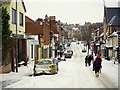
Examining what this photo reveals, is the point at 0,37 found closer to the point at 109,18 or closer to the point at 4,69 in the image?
the point at 4,69

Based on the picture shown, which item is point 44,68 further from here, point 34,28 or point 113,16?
point 113,16

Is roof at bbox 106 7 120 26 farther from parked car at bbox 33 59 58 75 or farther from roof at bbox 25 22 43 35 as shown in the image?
parked car at bbox 33 59 58 75

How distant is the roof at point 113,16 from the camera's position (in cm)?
7175

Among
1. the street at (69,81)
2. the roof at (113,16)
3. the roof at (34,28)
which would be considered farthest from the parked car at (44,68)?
the roof at (113,16)

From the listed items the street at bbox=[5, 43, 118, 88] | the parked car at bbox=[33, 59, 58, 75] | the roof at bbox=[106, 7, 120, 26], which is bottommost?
the street at bbox=[5, 43, 118, 88]

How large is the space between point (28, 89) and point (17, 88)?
2.50 ft

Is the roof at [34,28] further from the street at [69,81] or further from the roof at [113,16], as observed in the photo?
the street at [69,81]

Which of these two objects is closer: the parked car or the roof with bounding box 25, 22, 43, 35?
the parked car

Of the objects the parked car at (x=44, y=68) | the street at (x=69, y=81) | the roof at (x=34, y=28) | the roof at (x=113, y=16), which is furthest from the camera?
the roof at (x=113, y=16)

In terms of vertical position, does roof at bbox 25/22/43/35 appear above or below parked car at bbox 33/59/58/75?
above

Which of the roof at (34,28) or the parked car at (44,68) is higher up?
the roof at (34,28)

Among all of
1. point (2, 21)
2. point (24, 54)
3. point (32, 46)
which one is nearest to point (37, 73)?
point (2, 21)

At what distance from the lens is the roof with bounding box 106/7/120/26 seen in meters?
71.8

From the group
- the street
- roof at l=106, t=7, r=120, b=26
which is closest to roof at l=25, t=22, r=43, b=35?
roof at l=106, t=7, r=120, b=26
